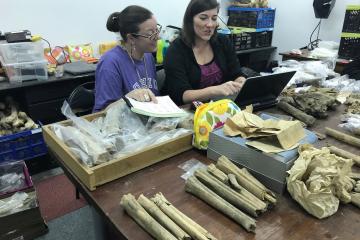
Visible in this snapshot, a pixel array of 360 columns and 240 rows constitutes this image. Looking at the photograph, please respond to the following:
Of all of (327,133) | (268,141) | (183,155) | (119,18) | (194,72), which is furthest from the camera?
(194,72)

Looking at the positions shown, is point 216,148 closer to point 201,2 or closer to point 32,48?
point 201,2

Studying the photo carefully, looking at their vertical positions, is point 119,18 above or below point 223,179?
above

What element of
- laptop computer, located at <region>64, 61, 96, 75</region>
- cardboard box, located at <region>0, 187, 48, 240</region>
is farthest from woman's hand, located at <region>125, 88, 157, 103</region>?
laptop computer, located at <region>64, 61, 96, 75</region>

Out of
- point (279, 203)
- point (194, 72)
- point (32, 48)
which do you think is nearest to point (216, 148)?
point (279, 203)

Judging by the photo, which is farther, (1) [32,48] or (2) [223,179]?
(1) [32,48]

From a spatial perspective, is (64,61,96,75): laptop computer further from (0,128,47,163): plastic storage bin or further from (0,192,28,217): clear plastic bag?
(0,192,28,217): clear plastic bag

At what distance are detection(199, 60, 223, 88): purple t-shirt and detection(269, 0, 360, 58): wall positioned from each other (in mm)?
2215

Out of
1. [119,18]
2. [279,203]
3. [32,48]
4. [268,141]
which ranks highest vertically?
[119,18]

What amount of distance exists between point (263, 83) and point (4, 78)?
1898 mm

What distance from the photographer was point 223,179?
35.2 inches

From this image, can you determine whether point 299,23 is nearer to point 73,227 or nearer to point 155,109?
point 155,109

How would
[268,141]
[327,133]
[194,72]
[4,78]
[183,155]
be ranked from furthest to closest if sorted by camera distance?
[4,78], [194,72], [327,133], [183,155], [268,141]

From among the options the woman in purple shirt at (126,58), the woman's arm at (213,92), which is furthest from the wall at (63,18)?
the woman's arm at (213,92)

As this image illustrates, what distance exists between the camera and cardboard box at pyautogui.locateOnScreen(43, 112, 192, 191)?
0.91 m
